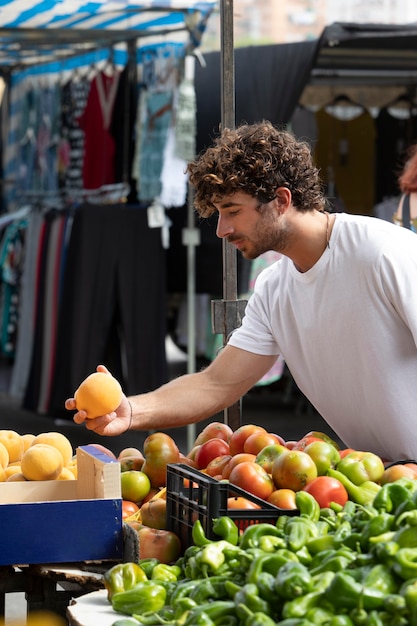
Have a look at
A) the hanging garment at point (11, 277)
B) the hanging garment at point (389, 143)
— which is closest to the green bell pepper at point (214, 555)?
the hanging garment at point (11, 277)

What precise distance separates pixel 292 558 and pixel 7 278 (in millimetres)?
6035

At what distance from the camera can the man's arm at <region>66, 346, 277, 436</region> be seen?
9.12 ft

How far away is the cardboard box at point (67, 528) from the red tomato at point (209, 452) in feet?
1.44

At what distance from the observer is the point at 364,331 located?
2627 mm

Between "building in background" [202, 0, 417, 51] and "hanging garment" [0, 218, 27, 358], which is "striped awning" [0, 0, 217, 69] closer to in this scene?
"hanging garment" [0, 218, 27, 358]

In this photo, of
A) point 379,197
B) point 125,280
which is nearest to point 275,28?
point 379,197

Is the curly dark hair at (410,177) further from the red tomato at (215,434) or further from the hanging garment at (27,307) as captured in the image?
the hanging garment at (27,307)

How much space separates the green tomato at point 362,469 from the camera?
2.20m

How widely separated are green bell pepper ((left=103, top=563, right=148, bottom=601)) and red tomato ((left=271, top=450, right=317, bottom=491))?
0.37 m

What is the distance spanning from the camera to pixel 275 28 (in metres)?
24.4

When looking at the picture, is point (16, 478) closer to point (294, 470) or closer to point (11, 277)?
point (294, 470)

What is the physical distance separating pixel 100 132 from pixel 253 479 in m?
4.90

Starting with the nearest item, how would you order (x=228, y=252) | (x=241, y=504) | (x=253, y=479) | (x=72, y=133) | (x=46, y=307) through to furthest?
(x=241, y=504), (x=253, y=479), (x=228, y=252), (x=46, y=307), (x=72, y=133)

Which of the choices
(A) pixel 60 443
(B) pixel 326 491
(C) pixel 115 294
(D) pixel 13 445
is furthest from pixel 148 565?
(C) pixel 115 294
